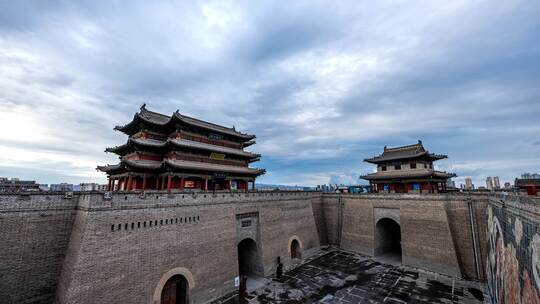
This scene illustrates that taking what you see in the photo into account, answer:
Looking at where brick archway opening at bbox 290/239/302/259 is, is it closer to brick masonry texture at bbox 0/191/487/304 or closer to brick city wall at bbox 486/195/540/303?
brick masonry texture at bbox 0/191/487/304

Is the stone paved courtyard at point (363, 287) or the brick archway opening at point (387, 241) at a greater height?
the brick archway opening at point (387, 241)

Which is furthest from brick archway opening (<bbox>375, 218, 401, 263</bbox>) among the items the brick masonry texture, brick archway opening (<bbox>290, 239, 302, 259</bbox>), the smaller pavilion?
brick archway opening (<bbox>290, 239, 302, 259</bbox>)

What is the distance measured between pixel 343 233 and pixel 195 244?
16398 millimetres

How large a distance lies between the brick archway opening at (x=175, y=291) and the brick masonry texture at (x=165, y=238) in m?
0.53

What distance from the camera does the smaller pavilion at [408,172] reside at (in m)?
23.5

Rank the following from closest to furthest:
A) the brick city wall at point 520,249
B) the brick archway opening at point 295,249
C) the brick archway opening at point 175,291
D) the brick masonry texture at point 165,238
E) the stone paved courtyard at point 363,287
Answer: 1. the brick city wall at point 520,249
2. the brick masonry texture at point 165,238
3. the brick archway opening at point 175,291
4. the stone paved courtyard at point 363,287
5. the brick archway opening at point 295,249

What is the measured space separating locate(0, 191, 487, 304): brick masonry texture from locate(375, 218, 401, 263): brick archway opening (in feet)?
3.55

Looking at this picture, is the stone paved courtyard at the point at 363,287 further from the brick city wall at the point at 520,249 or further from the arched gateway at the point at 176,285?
the brick city wall at the point at 520,249

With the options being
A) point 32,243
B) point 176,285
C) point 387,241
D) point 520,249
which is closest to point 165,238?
point 176,285

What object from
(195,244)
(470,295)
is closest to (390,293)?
(470,295)

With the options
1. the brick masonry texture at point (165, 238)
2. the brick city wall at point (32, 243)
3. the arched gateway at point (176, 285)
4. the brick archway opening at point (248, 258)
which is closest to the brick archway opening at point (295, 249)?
the brick masonry texture at point (165, 238)

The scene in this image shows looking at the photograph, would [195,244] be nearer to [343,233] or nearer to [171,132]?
[171,132]

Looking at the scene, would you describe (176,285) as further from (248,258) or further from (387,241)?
(387,241)

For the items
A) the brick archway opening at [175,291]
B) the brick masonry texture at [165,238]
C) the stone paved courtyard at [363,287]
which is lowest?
the stone paved courtyard at [363,287]
